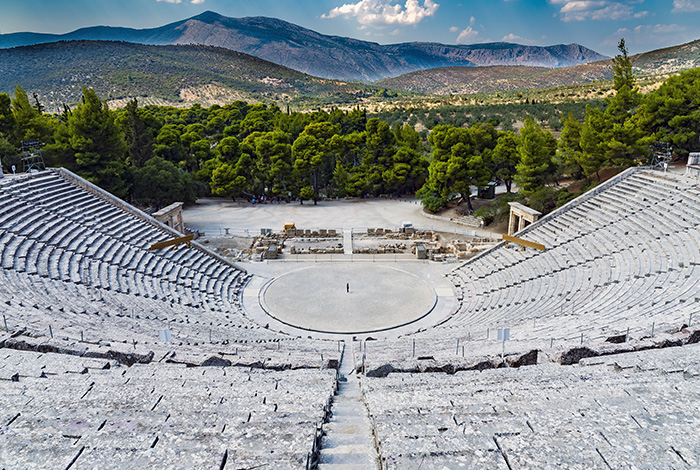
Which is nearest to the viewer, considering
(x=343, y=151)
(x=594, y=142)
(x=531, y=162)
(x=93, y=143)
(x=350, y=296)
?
(x=350, y=296)

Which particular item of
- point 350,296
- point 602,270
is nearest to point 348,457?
point 350,296

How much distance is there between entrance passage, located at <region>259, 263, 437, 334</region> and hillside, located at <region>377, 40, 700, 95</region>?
32777 mm

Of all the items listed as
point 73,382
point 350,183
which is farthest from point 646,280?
point 350,183

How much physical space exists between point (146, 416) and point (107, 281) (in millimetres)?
12605

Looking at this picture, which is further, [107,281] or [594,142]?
[594,142]

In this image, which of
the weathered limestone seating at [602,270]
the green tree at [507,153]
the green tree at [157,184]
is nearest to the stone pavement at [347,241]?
the weathered limestone seating at [602,270]

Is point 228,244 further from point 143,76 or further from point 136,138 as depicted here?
point 143,76

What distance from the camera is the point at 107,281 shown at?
53.4ft

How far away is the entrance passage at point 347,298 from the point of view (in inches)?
657

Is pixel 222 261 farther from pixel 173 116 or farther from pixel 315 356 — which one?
pixel 173 116

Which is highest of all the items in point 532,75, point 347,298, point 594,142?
point 532,75

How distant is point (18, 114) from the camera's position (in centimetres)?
3112

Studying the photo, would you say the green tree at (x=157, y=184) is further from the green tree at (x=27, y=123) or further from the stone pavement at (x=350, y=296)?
the stone pavement at (x=350, y=296)

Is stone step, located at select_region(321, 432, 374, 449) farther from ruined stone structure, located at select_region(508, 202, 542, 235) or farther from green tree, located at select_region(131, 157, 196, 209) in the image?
green tree, located at select_region(131, 157, 196, 209)
